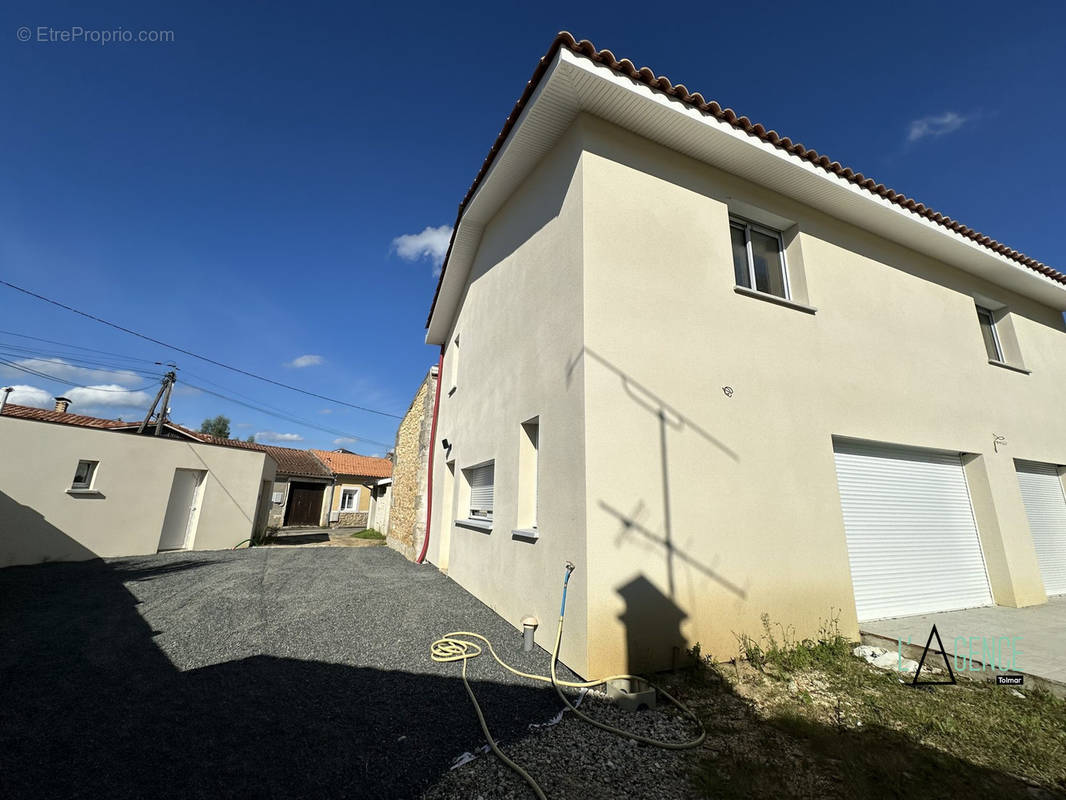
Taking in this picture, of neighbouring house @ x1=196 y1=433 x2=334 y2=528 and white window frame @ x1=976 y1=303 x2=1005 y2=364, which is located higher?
white window frame @ x1=976 y1=303 x2=1005 y2=364

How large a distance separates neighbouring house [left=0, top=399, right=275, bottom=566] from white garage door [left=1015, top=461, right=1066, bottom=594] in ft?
63.9

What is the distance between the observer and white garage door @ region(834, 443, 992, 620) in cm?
529

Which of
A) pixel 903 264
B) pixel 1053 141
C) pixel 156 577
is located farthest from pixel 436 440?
pixel 1053 141

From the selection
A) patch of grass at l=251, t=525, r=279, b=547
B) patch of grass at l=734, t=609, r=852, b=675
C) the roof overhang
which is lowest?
patch of grass at l=251, t=525, r=279, b=547

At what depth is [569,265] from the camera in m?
4.63

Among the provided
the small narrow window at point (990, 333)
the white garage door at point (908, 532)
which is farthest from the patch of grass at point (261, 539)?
the small narrow window at point (990, 333)

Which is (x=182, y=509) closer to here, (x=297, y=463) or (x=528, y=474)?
(x=528, y=474)

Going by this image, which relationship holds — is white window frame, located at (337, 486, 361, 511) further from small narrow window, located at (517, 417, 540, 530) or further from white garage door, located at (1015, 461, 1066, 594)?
white garage door, located at (1015, 461, 1066, 594)

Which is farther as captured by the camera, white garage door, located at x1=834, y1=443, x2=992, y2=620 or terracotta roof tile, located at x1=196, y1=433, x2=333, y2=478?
terracotta roof tile, located at x1=196, y1=433, x2=333, y2=478

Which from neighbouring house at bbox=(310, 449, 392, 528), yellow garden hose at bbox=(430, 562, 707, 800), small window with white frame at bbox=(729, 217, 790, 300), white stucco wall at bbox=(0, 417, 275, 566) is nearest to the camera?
yellow garden hose at bbox=(430, 562, 707, 800)

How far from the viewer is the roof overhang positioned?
4469 millimetres

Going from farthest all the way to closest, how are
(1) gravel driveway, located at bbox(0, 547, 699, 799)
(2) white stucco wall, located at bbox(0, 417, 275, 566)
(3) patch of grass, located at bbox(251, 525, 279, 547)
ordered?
(3) patch of grass, located at bbox(251, 525, 279, 547), (2) white stucco wall, located at bbox(0, 417, 275, 566), (1) gravel driveway, located at bbox(0, 547, 699, 799)

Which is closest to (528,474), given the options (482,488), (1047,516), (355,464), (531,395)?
(531,395)

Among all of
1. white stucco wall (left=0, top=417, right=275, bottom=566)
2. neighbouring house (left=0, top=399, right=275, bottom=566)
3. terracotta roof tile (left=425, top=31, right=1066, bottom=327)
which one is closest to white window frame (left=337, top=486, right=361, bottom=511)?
neighbouring house (left=0, top=399, right=275, bottom=566)
